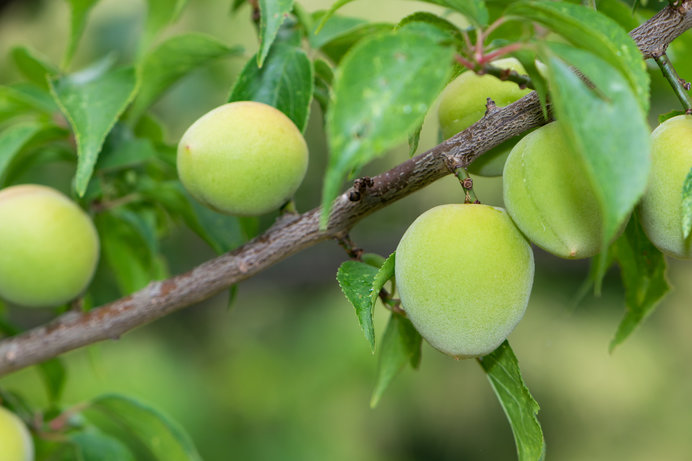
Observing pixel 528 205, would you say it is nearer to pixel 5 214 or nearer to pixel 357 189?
pixel 357 189

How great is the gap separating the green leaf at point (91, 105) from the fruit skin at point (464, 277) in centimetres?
32

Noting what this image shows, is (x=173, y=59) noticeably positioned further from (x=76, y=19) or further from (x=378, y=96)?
(x=378, y=96)

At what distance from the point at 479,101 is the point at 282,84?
186mm

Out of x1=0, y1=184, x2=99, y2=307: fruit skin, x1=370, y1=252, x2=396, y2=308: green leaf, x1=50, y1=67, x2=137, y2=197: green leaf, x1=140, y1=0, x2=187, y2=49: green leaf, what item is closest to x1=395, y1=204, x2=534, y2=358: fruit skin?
x1=370, y1=252, x2=396, y2=308: green leaf

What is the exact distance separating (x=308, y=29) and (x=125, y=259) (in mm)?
414

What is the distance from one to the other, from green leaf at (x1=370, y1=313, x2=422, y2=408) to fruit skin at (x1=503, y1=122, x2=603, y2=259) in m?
0.19

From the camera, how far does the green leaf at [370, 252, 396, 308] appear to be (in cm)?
50

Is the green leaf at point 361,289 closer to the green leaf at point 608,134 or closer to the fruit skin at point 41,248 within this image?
the green leaf at point 608,134

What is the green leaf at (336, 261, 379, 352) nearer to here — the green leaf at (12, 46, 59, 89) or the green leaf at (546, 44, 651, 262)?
the green leaf at (546, 44, 651, 262)

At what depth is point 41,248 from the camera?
744 mm

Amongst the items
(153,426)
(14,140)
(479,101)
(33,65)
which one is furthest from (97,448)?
(479,101)

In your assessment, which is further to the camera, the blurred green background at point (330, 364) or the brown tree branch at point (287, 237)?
the blurred green background at point (330, 364)

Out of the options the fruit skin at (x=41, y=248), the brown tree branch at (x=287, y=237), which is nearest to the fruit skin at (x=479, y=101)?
the brown tree branch at (x=287, y=237)

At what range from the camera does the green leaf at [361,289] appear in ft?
1.62
